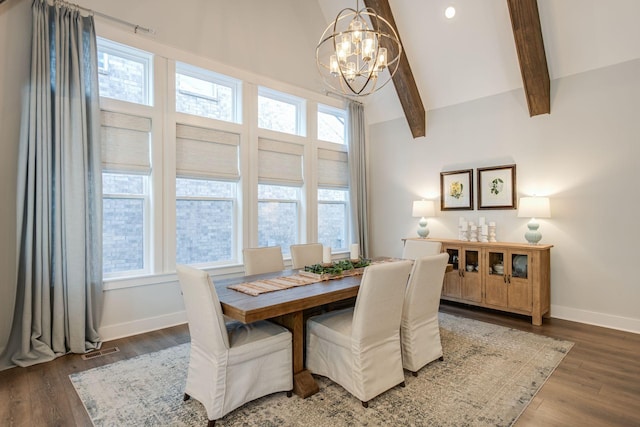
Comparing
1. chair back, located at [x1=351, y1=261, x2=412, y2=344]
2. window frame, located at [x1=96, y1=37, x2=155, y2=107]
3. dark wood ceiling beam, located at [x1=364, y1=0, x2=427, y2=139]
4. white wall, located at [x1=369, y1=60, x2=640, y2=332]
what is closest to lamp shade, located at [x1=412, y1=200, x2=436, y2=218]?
white wall, located at [x1=369, y1=60, x2=640, y2=332]

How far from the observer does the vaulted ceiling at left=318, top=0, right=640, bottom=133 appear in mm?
A: 3596

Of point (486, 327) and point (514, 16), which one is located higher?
point (514, 16)

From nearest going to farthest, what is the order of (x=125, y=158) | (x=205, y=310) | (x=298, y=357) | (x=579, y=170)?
(x=205, y=310) < (x=298, y=357) < (x=125, y=158) < (x=579, y=170)

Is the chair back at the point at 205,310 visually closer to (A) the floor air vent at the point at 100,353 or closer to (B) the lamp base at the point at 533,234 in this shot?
(A) the floor air vent at the point at 100,353

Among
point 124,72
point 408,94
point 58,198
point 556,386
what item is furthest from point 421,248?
point 124,72

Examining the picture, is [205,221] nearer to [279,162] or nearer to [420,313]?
[279,162]

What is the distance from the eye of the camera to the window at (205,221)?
13.3ft

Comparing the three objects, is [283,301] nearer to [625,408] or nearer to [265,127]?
[625,408]

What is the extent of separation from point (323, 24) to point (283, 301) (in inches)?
184

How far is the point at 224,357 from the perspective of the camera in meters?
2.09

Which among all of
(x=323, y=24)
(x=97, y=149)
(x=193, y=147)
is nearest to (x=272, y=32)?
(x=323, y=24)

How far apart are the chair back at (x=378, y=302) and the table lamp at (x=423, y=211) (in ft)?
9.42

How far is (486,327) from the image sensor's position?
3752mm

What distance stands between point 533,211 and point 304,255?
267 centimetres
